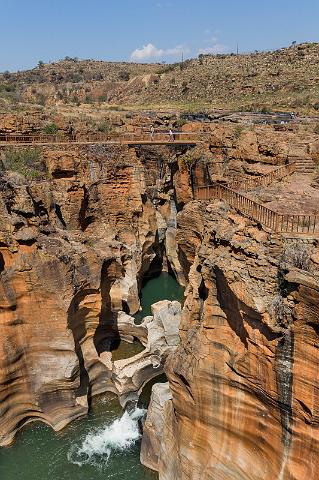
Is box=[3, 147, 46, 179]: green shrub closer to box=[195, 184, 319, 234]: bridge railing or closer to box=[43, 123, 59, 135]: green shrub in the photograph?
box=[43, 123, 59, 135]: green shrub

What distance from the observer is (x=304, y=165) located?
18500mm

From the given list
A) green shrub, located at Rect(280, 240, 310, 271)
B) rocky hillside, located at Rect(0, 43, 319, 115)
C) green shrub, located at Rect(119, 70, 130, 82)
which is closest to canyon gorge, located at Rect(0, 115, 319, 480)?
green shrub, located at Rect(280, 240, 310, 271)

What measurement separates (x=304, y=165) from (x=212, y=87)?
107ft

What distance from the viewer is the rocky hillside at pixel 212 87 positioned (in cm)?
4069

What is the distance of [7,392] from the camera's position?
15.5 meters

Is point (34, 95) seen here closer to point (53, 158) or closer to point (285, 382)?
point (53, 158)

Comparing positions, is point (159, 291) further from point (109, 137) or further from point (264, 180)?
point (264, 180)

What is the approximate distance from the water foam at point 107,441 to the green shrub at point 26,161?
495 inches

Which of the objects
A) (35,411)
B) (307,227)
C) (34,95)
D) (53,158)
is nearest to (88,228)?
(53,158)

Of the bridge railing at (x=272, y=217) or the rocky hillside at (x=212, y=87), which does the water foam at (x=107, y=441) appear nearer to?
the bridge railing at (x=272, y=217)

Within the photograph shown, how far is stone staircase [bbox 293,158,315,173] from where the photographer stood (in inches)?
723

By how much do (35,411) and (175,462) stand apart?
6411 millimetres

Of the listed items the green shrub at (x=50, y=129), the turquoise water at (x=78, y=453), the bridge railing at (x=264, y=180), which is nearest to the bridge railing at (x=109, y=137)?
the green shrub at (x=50, y=129)

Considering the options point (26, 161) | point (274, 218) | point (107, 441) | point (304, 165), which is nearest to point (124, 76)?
point (26, 161)
